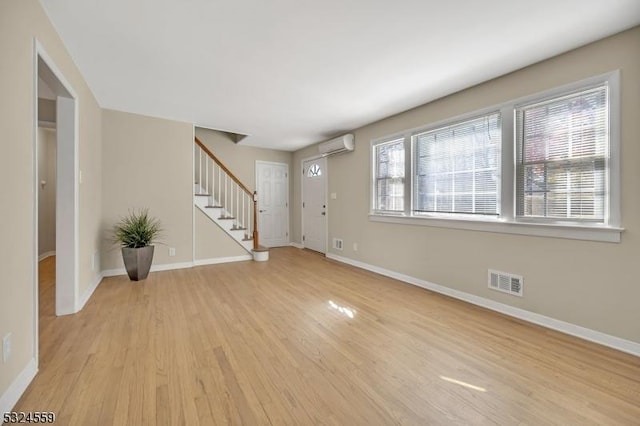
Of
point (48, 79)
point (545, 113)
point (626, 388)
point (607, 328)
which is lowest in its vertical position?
point (626, 388)

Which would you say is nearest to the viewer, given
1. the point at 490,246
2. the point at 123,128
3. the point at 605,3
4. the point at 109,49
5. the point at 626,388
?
the point at 626,388

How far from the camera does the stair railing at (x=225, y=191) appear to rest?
520 cm

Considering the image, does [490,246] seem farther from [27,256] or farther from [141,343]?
[27,256]

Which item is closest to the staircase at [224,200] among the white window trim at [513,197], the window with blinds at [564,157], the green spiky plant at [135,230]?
the green spiky plant at [135,230]

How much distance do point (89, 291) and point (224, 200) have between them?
296cm

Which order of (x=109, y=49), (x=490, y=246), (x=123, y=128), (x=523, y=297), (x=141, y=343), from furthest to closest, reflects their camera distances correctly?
(x=123, y=128), (x=490, y=246), (x=523, y=297), (x=109, y=49), (x=141, y=343)

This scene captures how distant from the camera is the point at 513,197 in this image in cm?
271

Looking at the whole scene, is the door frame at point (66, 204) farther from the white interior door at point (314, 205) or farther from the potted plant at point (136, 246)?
the white interior door at point (314, 205)

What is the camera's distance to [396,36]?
2166 millimetres

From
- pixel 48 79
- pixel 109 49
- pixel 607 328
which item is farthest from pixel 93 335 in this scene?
pixel 607 328

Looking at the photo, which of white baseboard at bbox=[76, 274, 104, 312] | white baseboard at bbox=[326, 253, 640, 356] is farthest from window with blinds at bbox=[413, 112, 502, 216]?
white baseboard at bbox=[76, 274, 104, 312]

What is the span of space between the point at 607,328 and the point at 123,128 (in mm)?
6025

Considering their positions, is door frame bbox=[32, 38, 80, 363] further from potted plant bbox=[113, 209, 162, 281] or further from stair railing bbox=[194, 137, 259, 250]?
stair railing bbox=[194, 137, 259, 250]

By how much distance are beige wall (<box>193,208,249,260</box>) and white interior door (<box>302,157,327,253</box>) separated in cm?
178
